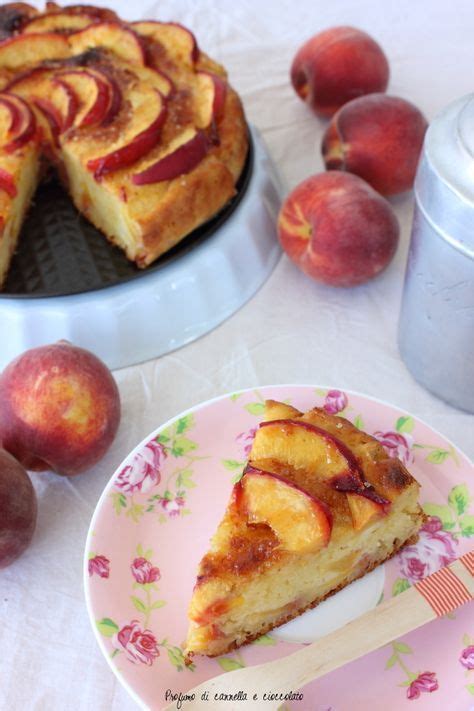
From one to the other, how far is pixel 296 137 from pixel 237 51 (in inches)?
18.5

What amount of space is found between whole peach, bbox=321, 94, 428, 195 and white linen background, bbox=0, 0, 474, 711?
0.13 metres

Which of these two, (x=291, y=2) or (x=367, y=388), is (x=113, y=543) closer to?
(x=367, y=388)

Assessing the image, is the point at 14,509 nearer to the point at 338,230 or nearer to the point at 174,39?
the point at 338,230

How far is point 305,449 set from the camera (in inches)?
49.2

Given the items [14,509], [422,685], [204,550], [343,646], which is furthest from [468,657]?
[14,509]

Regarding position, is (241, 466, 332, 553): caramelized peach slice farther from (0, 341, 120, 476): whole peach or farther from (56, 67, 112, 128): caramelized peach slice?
(56, 67, 112, 128): caramelized peach slice

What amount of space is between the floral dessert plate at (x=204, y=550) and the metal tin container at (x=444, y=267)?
200 mm

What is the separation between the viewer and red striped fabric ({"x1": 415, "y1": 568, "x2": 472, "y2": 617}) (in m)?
1.17

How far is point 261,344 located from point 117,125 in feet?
1.96

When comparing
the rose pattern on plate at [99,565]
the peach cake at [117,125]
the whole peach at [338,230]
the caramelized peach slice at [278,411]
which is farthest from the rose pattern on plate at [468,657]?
the peach cake at [117,125]

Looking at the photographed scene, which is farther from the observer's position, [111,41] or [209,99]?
[111,41]

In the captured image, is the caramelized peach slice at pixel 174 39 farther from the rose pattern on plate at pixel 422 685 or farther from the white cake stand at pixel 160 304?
the rose pattern on plate at pixel 422 685

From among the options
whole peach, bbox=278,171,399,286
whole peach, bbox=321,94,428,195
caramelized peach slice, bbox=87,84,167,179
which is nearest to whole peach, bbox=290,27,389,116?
whole peach, bbox=321,94,428,195

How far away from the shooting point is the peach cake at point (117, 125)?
1724 mm
